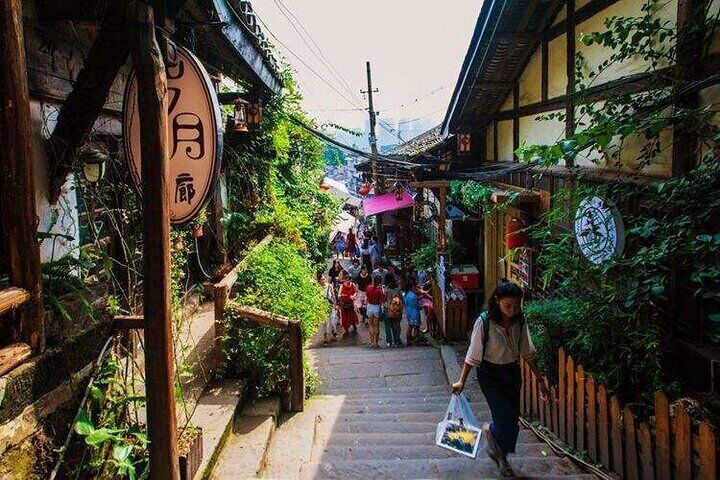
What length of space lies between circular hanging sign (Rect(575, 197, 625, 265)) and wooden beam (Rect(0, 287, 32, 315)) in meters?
5.30

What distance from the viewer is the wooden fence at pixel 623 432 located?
3.85 meters

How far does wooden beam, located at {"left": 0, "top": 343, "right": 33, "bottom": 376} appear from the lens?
9.47 ft

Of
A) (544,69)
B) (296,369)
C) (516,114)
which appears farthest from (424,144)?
(296,369)

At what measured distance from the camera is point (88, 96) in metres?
4.22

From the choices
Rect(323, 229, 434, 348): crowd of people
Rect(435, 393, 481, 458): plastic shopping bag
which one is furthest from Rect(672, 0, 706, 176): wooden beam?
Rect(323, 229, 434, 348): crowd of people

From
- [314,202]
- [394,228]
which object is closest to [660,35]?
[314,202]

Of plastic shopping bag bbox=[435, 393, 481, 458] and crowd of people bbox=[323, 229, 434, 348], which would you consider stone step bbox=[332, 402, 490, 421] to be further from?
crowd of people bbox=[323, 229, 434, 348]

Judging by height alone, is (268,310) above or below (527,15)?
below

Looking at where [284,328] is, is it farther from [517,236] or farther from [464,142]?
[464,142]

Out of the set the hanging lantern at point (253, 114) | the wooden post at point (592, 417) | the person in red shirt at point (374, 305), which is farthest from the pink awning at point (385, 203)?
the wooden post at point (592, 417)

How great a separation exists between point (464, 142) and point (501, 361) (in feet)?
26.6

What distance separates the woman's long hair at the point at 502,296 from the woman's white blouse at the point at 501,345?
0.22 ft

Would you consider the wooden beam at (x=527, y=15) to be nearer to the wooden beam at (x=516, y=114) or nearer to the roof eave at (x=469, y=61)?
the roof eave at (x=469, y=61)

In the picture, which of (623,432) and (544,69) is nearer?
(623,432)
